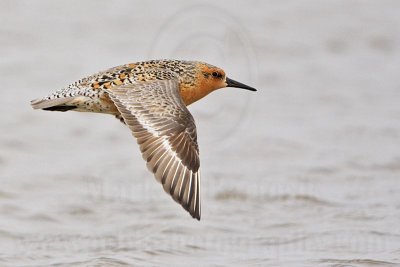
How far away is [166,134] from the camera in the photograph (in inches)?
398

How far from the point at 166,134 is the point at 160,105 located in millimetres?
393

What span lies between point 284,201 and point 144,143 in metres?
3.55

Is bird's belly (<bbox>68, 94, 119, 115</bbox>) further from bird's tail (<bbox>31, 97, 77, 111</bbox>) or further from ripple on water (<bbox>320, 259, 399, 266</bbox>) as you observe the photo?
ripple on water (<bbox>320, 259, 399, 266</bbox>)

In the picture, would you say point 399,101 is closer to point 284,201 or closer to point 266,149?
point 266,149

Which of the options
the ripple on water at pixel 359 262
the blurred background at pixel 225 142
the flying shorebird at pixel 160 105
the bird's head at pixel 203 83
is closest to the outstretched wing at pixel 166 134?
the flying shorebird at pixel 160 105

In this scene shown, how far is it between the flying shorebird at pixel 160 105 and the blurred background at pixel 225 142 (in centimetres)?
150

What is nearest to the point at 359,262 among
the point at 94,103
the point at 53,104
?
the point at 94,103

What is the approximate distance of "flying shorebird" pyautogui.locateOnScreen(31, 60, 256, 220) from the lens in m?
9.78

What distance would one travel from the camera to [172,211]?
41.8ft

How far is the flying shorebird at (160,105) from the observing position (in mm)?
9781

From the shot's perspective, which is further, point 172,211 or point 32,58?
point 32,58

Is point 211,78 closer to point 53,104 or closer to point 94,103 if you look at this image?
point 94,103

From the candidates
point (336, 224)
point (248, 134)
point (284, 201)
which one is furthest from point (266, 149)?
point (336, 224)

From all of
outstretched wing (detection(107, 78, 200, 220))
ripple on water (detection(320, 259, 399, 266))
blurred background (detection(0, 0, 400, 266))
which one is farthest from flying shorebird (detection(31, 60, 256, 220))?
ripple on water (detection(320, 259, 399, 266))
